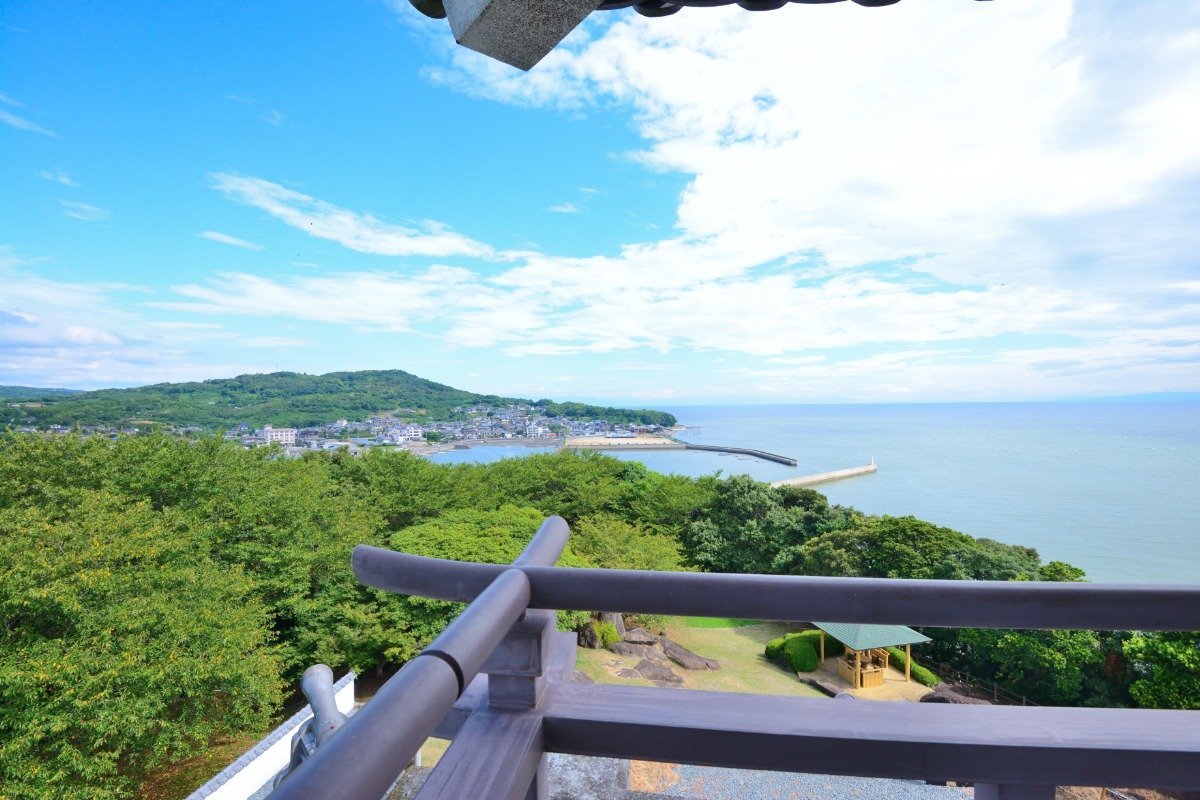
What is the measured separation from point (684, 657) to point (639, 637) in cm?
88

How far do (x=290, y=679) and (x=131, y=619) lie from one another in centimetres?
416

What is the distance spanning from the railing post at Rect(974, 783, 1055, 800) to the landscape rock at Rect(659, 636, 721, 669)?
9.31 m

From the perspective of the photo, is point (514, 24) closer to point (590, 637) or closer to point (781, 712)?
point (781, 712)

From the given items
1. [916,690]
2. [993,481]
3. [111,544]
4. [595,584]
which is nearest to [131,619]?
[111,544]

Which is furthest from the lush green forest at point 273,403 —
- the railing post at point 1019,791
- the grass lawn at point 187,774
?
the railing post at point 1019,791

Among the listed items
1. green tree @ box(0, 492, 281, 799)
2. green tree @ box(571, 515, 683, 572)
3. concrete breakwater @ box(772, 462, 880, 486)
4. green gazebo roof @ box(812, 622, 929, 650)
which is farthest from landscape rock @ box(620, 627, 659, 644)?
concrete breakwater @ box(772, 462, 880, 486)

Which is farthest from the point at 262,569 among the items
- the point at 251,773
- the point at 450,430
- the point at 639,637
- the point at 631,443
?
the point at 631,443

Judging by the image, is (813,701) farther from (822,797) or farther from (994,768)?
(822,797)

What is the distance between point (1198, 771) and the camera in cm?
84

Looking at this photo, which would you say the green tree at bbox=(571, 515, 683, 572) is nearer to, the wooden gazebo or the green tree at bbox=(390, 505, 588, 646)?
the green tree at bbox=(390, 505, 588, 646)

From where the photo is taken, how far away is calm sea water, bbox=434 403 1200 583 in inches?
642

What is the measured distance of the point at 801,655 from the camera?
9539 mm

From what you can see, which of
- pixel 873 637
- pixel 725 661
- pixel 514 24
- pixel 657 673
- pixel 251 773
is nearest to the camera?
pixel 514 24

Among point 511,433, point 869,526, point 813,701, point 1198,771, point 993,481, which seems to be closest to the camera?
point 1198,771
